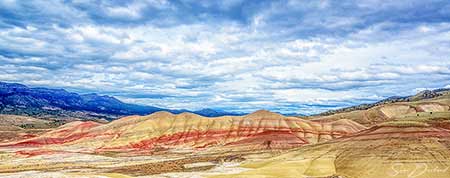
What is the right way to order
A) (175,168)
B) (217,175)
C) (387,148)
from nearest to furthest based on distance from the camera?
(217,175) → (387,148) → (175,168)

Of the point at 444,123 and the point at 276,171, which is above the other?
the point at 444,123

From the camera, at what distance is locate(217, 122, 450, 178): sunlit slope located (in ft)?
372

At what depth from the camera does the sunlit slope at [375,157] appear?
11353 cm

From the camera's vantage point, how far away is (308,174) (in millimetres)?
117312

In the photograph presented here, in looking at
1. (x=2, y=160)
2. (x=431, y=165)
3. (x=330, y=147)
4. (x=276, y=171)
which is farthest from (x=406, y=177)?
(x=2, y=160)

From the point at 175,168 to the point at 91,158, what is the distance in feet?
188

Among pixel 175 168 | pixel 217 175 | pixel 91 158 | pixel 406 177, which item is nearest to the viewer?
pixel 406 177

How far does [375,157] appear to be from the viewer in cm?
12288

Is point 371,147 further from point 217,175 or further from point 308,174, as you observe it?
point 217,175

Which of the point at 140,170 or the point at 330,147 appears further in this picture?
the point at 330,147
